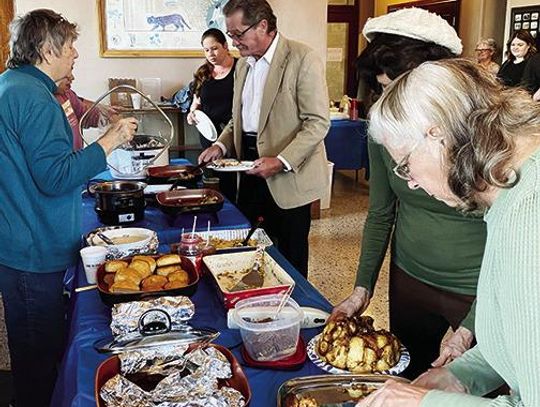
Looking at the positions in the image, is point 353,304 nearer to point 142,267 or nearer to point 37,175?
point 142,267

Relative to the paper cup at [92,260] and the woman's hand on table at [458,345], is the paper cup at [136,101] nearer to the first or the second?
the paper cup at [92,260]

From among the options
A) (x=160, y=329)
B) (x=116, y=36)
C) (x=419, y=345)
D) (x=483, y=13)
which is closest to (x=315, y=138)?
(x=419, y=345)

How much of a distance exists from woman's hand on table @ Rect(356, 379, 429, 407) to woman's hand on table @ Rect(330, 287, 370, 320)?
40 centimetres

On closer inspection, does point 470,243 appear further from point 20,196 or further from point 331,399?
point 20,196

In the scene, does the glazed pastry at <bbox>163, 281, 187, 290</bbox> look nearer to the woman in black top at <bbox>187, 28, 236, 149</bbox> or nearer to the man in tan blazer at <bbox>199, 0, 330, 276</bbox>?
the man in tan blazer at <bbox>199, 0, 330, 276</bbox>

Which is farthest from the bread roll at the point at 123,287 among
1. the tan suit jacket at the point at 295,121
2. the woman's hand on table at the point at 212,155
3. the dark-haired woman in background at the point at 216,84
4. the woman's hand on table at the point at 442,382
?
the dark-haired woman in background at the point at 216,84

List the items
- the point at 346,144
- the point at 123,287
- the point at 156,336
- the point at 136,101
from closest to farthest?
the point at 156,336 → the point at 123,287 → the point at 136,101 → the point at 346,144

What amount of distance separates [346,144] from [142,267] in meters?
3.97

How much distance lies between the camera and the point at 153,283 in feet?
4.77

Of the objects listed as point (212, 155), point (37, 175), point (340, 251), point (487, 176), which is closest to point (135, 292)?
point (37, 175)

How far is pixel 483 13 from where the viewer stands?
6.77 metres

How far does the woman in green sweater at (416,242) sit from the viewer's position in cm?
133

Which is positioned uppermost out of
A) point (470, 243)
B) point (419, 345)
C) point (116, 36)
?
point (116, 36)

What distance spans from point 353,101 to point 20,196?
13.4 feet
